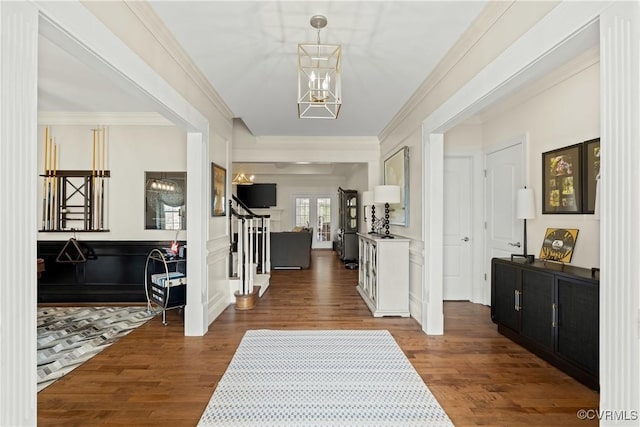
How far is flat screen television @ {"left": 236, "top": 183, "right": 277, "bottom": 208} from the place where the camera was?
11.6 m

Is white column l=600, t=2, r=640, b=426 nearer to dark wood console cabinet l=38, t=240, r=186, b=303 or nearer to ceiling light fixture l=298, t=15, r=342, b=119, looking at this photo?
ceiling light fixture l=298, t=15, r=342, b=119

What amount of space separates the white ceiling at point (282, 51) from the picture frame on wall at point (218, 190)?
82 cm

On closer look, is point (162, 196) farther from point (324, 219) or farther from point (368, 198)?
point (324, 219)

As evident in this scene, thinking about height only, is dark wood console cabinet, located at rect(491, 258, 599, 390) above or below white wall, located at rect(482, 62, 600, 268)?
below

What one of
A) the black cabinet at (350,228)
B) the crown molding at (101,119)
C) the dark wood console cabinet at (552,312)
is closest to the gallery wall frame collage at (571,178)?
the dark wood console cabinet at (552,312)

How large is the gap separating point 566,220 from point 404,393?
221 cm

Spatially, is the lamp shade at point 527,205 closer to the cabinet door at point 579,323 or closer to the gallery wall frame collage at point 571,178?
the gallery wall frame collage at point 571,178

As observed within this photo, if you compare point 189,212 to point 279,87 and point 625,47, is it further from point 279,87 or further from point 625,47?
point 625,47

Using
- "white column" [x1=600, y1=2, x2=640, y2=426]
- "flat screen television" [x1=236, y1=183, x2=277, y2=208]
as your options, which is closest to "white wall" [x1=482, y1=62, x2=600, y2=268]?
"white column" [x1=600, y1=2, x2=640, y2=426]

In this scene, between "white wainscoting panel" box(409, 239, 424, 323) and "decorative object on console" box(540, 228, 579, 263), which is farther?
"white wainscoting panel" box(409, 239, 424, 323)

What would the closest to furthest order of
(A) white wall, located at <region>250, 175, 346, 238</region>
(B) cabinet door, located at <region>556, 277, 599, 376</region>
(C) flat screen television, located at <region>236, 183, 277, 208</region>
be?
(B) cabinet door, located at <region>556, 277, 599, 376</region>, (C) flat screen television, located at <region>236, 183, 277, 208</region>, (A) white wall, located at <region>250, 175, 346, 238</region>

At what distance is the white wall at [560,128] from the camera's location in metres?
2.84

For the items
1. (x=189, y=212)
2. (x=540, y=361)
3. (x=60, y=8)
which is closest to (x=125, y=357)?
(x=189, y=212)

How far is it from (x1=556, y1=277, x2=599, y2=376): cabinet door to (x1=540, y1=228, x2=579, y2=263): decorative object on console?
0.49 metres
